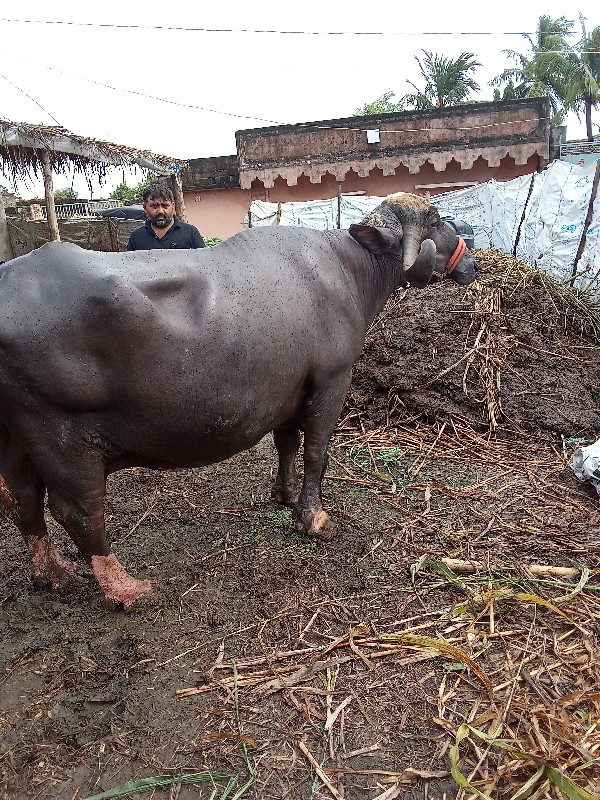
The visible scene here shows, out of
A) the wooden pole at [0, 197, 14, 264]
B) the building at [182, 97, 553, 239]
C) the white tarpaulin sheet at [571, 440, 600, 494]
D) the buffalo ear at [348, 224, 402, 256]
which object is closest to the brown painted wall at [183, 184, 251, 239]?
the building at [182, 97, 553, 239]

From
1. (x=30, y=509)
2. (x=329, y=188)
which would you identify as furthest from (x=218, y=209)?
(x=30, y=509)

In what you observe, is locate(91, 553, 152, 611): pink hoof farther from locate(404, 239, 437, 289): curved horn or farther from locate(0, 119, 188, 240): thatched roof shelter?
locate(0, 119, 188, 240): thatched roof shelter

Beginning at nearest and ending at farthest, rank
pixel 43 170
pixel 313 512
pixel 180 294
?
pixel 180 294, pixel 313 512, pixel 43 170

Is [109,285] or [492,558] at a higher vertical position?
[109,285]

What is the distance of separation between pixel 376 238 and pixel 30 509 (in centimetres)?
252

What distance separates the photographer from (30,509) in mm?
2928

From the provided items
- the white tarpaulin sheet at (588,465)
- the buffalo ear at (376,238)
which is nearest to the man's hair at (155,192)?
the buffalo ear at (376,238)

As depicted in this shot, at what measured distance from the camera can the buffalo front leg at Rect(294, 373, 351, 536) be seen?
3352 millimetres

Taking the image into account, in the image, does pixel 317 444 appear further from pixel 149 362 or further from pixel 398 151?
pixel 398 151

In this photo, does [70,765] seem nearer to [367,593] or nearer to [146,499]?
[367,593]

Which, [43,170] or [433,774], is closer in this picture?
[433,774]

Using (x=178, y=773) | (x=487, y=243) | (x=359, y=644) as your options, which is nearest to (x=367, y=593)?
(x=359, y=644)

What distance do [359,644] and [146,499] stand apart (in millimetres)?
2122

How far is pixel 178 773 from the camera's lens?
2.03 m
